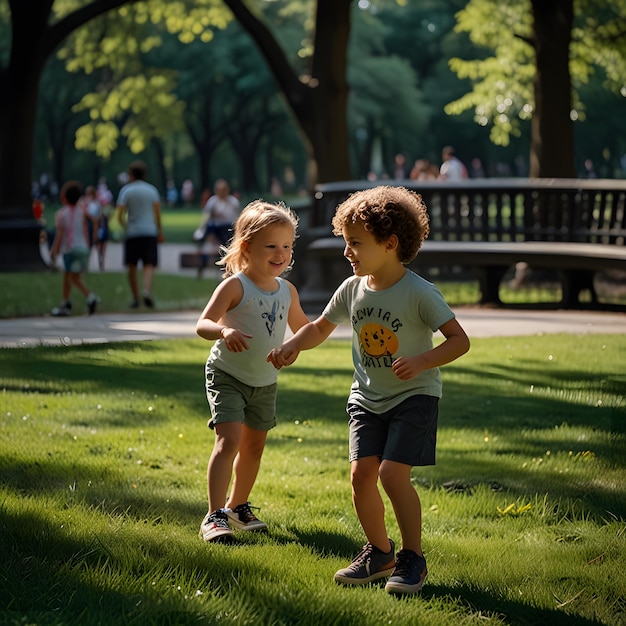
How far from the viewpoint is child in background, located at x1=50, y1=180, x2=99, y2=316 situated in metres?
15.6

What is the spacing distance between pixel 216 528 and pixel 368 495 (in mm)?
788

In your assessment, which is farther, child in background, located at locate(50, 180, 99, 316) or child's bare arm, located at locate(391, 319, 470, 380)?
child in background, located at locate(50, 180, 99, 316)

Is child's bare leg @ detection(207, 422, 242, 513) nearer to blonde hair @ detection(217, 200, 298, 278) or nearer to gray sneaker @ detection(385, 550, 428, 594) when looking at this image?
blonde hair @ detection(217, 200, 298, 278)

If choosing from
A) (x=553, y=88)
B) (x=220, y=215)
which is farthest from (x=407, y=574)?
(x=220, y=215)

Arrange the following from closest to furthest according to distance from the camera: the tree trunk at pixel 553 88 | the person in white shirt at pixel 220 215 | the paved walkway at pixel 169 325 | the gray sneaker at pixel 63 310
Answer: the paved walkway at pixel 169 325
the gray sneaker at pixel 63 310
the tree trunk at pixel 553 88
the person in white shirt at pixel 220 215

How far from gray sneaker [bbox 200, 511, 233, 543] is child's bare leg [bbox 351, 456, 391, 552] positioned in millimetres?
693

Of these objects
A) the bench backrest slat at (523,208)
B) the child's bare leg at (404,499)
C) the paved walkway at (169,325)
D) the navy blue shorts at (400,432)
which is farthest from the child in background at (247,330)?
the bench backrest slat at (523,208)

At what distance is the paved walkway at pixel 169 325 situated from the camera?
41.9 ft

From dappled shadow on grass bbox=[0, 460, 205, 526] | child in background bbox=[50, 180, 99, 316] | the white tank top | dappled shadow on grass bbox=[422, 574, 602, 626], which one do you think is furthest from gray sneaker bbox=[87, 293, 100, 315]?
dappled shadow on grass bbox=[422, 574, 602, 626]

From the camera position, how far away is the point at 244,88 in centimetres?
6538

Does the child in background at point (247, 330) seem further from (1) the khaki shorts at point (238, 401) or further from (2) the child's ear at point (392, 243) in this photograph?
(2) the child's ear at point (392, 243)

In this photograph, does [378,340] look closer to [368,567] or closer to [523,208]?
[368,567]

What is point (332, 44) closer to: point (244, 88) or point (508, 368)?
point (508, 368)

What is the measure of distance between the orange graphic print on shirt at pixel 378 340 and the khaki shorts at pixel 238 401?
0.88 m
